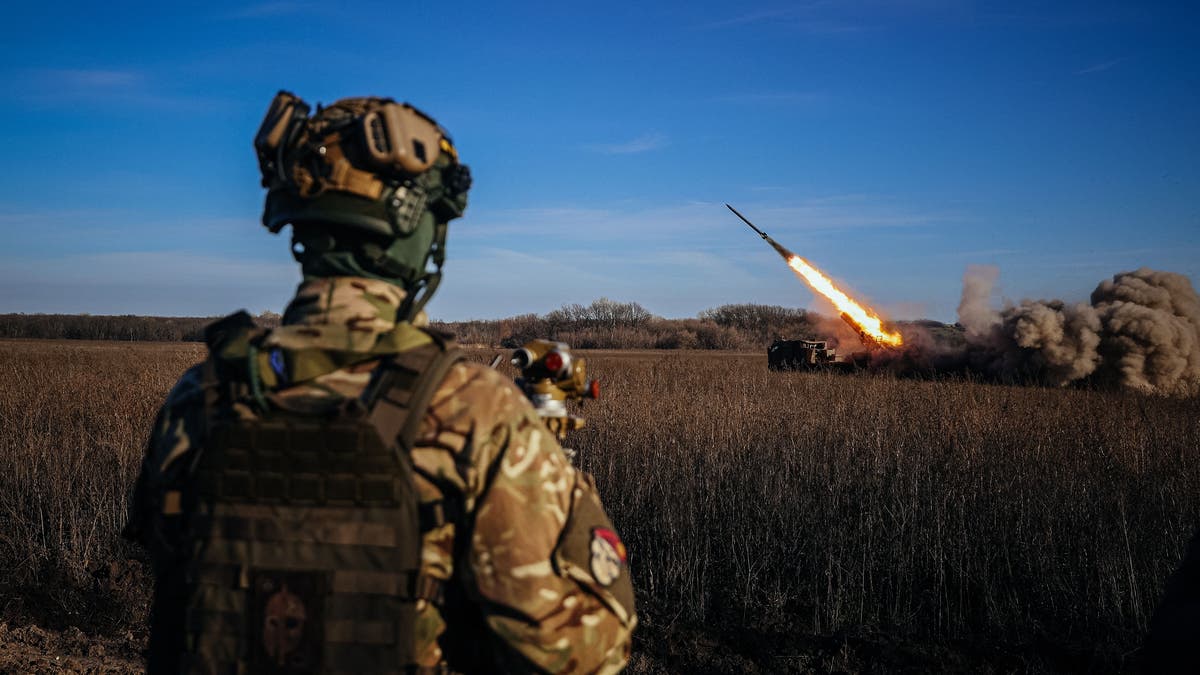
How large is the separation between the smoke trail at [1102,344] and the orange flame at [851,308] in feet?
7.35

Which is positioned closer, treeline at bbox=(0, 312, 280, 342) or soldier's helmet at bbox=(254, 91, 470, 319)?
soldier's helmet at bbox=(254, 91, 470, 319)

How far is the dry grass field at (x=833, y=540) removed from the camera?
5.88 metres

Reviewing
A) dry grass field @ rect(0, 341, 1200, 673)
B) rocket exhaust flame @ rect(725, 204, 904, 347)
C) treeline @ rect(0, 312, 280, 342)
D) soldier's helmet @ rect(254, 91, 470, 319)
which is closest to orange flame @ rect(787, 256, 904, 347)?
rocket exhaust flame @ rect(725, 204, 904, 347)

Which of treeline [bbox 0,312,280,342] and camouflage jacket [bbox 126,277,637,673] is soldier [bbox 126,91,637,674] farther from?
treeline [bbox 0,312,280,342]

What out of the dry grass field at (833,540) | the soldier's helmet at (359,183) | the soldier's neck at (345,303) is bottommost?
the dry grass field at (833,540)

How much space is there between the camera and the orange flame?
81.2 feet

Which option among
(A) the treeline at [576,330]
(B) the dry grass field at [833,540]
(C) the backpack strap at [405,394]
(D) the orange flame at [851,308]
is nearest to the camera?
(C) the backpack strap at [405,394]

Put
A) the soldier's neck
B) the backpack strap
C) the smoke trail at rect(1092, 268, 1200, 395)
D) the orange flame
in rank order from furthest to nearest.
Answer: the orange flame < the smoke trail at rect(1092, 268, 1200, 395) < the soldier's neck < the backpack strap

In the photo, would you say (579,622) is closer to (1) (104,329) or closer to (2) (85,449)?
(2) (85,449)

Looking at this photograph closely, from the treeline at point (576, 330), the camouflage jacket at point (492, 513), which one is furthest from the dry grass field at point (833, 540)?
the treeline at point (576, 330)

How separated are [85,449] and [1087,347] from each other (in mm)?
23056

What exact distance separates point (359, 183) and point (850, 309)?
25.0 metres

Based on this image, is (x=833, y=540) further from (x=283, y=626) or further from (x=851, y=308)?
(x=851, y=308)

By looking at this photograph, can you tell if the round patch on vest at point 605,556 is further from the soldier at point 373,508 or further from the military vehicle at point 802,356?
the military vehicle at point 802,356
